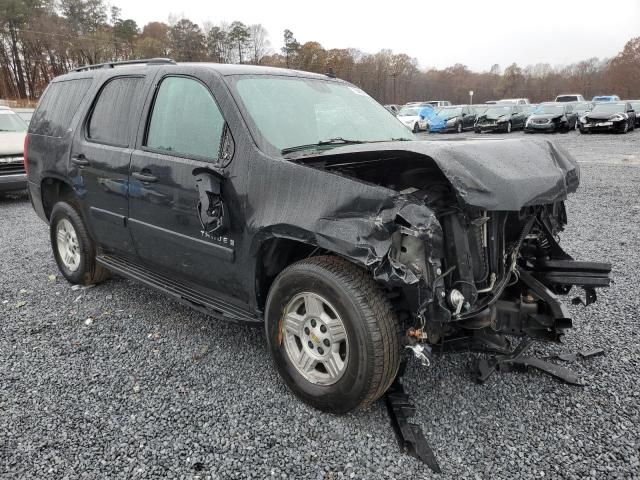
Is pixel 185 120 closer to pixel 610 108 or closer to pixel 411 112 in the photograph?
pixel 610 108

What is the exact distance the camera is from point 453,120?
26.7m

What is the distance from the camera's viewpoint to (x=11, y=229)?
714cm

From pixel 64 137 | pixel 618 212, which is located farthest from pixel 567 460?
Result: pixel 618 212

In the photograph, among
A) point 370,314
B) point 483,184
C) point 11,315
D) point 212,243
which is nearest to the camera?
point 483,184

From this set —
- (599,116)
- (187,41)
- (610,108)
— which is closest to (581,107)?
(610,108)

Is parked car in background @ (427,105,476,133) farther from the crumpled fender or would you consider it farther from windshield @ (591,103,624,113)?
the crumpled fender

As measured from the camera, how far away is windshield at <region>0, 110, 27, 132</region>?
949 centimetres

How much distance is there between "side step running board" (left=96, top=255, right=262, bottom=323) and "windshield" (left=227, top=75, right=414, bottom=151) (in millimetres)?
1092

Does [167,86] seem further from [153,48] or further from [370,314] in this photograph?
[153,48]

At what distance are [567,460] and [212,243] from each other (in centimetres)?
228

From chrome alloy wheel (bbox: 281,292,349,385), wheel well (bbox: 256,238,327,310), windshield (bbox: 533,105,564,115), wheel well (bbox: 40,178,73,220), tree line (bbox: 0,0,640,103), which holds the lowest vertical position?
chrome alloy wheel (bbox: 281,292,349,385)

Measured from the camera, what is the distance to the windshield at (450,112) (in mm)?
27016

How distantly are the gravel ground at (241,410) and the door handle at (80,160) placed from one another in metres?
1.24

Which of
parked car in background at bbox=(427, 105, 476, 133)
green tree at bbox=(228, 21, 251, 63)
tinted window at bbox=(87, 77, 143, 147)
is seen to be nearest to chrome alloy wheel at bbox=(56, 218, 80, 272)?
tinted window at bbox=(87, 77, 143, 147)
